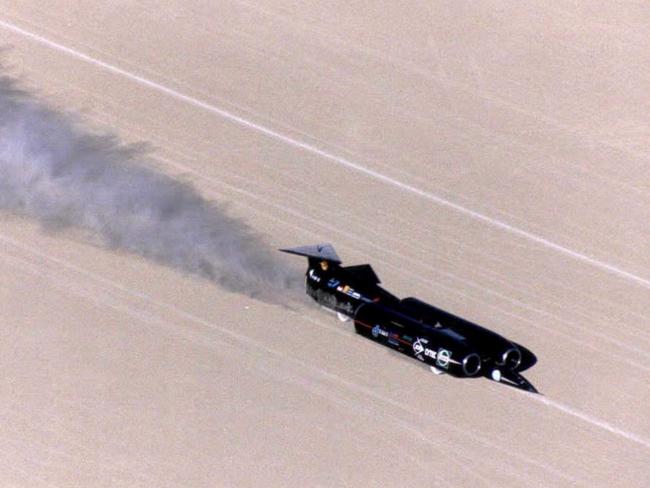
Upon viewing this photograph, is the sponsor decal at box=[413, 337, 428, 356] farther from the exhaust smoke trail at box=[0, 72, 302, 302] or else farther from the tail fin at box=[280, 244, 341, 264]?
the exhaust smoke trail at box=[0, 72, 302, 302]

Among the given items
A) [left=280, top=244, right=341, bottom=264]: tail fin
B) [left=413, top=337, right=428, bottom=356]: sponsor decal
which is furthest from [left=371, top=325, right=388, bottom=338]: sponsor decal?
[left=280, top=244, right=341, bottom=264]: tail fin

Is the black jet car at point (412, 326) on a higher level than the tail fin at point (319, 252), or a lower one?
lower

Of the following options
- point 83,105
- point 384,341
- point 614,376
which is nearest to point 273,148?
point 83,105

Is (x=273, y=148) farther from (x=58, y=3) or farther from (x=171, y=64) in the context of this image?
(x=58, y=3)

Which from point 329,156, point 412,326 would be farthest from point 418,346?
point 329,156

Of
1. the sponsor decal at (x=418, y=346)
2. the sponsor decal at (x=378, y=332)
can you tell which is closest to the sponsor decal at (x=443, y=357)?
the sponsor decal at (x=418, y=346)

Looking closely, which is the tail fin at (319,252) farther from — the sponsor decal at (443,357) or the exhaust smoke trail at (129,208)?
the sponsor decal at (443,357)
